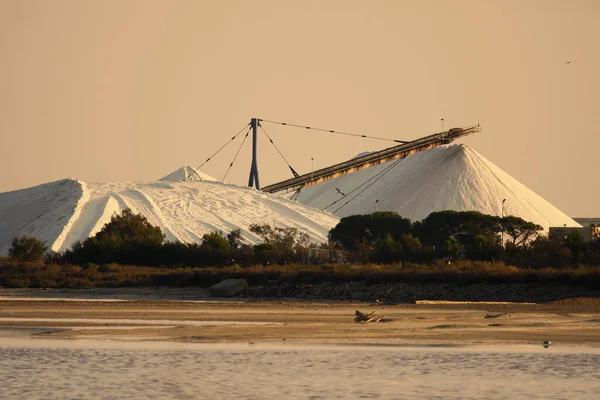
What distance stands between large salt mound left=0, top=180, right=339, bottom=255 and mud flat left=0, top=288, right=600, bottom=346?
69.1m

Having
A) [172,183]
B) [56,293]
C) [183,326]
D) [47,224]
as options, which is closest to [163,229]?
[47,224]

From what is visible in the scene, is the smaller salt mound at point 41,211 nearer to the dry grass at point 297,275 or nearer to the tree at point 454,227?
the tree at point 454,227

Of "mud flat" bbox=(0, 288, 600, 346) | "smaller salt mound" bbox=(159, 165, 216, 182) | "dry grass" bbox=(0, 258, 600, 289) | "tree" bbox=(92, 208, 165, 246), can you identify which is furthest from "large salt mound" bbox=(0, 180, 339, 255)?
"mud flat" bbox=(0, 288, 600, 346)

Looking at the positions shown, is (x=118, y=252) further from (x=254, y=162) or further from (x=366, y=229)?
(x=254, y=162)

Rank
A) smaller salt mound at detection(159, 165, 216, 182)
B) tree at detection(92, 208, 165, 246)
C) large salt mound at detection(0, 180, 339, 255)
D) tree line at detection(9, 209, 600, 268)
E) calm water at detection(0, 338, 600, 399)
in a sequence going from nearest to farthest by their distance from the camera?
1. calm water at detection(0, 338, 600, 399)
2. tree line at detection(9, 209, 600, 268)
3. tree at detection(92, 208, 165, 246)
4. large salt mound at detection(0, 180, 339, 255)
5. smaller salt mound at detection(159, 165, 216, 182)

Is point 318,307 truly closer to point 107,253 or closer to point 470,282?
point 470,282

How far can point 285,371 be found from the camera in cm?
2105

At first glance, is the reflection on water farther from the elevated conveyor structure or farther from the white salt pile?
the elevated conveyor structure

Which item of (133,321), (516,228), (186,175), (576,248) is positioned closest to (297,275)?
(576,248)

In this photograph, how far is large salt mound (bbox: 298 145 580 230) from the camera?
14025cm

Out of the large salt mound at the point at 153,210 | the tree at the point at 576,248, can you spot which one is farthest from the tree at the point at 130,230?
the tree at the point at 576,248

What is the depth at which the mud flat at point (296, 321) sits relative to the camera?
26859mm

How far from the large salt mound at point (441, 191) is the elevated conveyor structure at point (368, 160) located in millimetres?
9070

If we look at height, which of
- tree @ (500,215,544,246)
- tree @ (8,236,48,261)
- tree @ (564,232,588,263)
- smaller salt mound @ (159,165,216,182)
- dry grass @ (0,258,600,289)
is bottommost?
dry grass @ (0,258,600,289)
